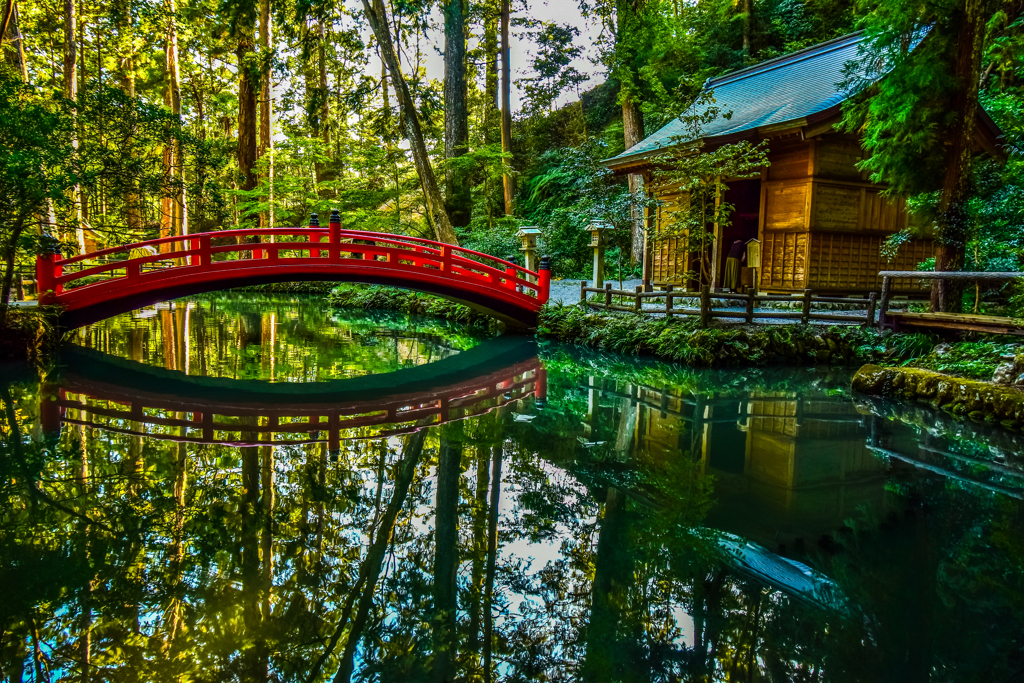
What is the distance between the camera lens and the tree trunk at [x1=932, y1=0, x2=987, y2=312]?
350 inches

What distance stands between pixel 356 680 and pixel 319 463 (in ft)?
9.14

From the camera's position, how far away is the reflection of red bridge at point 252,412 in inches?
240

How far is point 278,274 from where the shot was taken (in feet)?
37.1

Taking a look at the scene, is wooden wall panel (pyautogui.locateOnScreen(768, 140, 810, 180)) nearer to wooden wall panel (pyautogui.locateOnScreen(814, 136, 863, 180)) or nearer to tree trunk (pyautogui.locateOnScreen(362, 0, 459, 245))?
wooden wall panel (pyautogui.locateOnScreen(814, 136, 863, 180))

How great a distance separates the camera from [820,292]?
12.4 metres

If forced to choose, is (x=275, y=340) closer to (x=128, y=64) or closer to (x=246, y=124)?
(x=246, y=124)

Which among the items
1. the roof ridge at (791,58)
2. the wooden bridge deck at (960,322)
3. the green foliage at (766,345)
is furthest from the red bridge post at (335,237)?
the roof ridge at (791,58)

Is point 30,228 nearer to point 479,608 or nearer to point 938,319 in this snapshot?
point 479,608

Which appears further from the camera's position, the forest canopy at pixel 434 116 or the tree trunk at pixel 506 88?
the tree trunk at pixel 506 88

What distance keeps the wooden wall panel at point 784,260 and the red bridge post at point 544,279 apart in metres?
4.30

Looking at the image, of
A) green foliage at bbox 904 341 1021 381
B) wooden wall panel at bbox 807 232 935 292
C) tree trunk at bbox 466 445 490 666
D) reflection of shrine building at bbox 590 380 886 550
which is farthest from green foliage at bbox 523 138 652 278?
tree trunk at bbox 466 445 490 666

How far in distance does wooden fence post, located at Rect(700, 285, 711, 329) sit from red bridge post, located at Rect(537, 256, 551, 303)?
3.75 m

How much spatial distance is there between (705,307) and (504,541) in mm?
7524

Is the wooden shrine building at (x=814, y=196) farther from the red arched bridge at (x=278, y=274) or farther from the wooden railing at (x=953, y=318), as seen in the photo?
the red arched bridge at (x=278, y=274)
